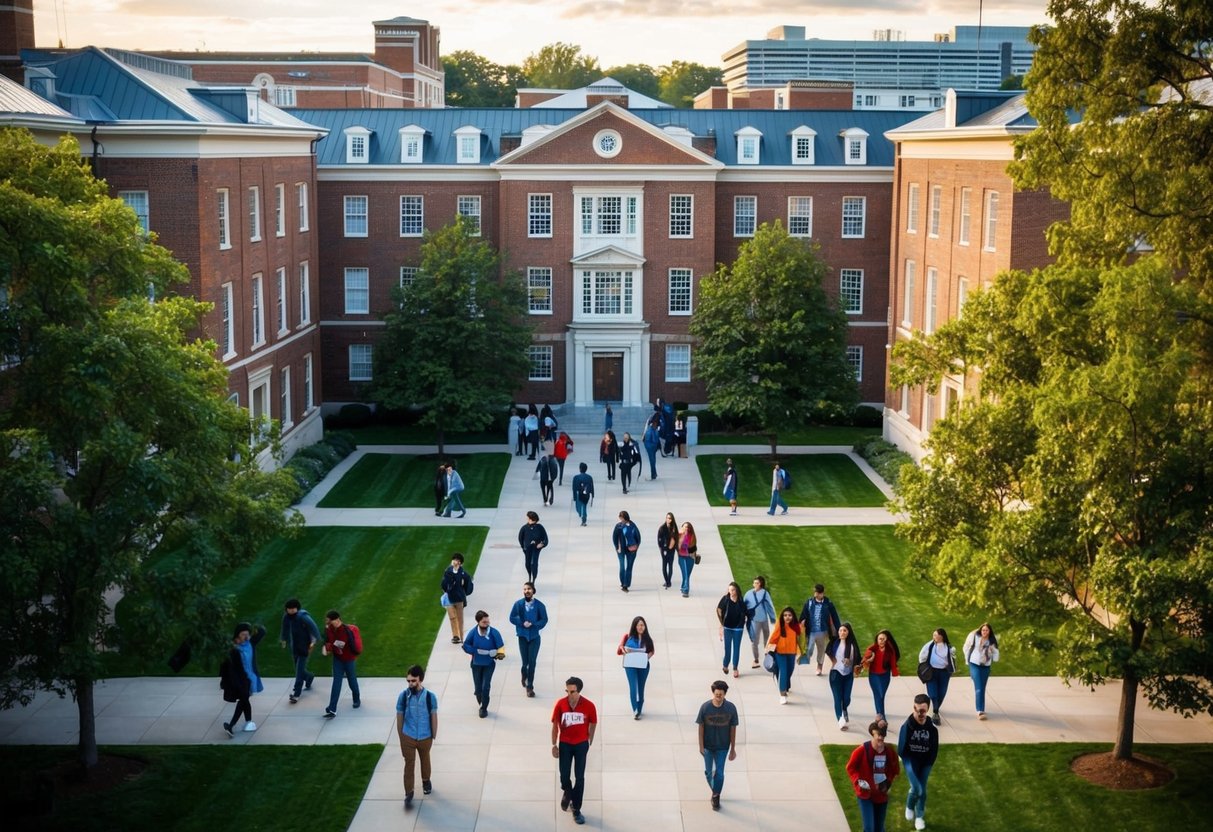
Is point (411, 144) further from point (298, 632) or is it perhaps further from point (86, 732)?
point (86, 732)

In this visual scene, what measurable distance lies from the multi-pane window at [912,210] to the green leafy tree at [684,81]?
100 metres

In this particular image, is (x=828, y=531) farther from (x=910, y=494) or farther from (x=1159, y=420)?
(x=1159, y=420)

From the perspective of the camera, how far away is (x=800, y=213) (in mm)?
55812

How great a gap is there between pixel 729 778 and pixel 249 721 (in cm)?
735

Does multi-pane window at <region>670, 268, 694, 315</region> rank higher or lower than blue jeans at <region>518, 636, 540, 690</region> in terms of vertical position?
higher

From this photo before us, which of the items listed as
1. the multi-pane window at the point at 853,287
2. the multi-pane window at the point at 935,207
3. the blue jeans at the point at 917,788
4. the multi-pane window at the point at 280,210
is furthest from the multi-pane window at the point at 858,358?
the blue jeans at the point at 917,788

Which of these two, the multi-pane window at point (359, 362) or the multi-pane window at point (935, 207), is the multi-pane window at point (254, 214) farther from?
the multi-pane window at point (935, 207)

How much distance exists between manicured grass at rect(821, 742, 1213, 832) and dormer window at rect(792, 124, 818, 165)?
37.7 m

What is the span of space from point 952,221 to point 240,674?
92.0 ft

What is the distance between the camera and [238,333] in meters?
40.1

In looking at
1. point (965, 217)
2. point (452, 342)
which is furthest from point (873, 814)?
point (452, 342)

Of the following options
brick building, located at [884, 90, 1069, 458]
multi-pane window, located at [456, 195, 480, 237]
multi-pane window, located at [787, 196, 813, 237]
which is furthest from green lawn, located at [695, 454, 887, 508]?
Result: multi-pane window, located at [456, 195, 480, 237]

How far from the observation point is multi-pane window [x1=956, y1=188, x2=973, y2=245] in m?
40.8

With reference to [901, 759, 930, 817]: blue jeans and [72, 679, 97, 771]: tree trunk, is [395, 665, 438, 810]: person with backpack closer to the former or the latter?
[72, 679, 97, 771]: tree trunk
